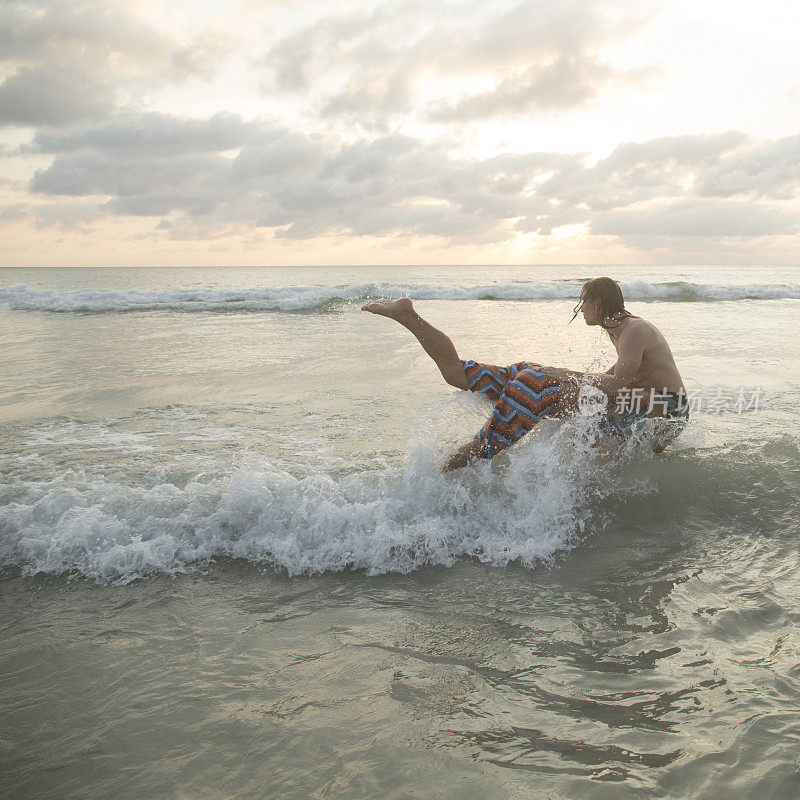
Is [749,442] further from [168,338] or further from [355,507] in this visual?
[168,338]

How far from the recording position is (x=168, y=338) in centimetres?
1282

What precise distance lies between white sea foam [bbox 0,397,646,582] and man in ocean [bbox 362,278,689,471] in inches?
8.3

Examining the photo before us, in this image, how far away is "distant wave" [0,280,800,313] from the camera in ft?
74.4

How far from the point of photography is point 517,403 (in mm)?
4332

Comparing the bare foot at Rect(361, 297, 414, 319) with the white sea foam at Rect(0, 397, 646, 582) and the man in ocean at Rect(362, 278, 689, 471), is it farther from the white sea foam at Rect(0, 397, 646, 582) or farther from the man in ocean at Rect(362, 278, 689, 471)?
the white sea foam at Rect(0, 397, 646, 582)

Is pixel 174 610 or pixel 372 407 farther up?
pixel 372 407

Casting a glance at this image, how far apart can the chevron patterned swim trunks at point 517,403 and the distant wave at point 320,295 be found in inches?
717

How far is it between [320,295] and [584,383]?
22592 millimetres

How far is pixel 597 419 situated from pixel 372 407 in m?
2.92

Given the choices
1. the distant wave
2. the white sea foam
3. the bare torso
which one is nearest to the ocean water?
the white sea foam

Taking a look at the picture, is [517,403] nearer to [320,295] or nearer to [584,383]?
[584,383]

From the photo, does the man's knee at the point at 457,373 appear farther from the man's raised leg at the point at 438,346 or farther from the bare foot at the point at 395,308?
the bare foot at the point at 395,308

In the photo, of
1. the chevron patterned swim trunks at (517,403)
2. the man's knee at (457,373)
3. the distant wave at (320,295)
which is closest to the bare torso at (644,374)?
the chevron patterned swim trunks at (517,403)

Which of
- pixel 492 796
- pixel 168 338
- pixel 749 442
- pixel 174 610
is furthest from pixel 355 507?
pixel 168 338
